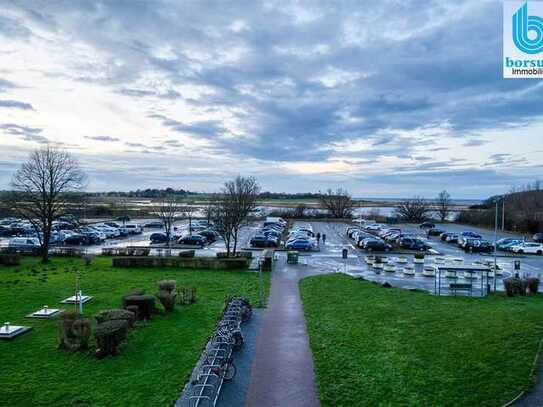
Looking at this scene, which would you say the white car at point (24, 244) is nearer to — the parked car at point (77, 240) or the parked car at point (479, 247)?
the parked car at point (77, 240)

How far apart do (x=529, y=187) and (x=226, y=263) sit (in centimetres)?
8459

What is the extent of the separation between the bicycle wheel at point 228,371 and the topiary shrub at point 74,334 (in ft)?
17.0

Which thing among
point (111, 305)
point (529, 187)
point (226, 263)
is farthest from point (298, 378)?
point (529, 187)

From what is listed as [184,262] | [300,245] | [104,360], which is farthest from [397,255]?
[104,360]

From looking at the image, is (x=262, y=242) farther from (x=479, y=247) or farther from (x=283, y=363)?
(x=283, y=363)

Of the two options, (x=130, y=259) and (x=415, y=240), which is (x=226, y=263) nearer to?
(x=130, y=259)

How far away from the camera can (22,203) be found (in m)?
34.4

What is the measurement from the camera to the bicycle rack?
9172 mm

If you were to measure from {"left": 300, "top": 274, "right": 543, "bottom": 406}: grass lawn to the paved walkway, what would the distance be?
365mm

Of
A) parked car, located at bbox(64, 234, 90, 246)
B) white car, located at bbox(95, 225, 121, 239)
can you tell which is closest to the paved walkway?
parked car, located at bbox(64, 234, 90, 246)

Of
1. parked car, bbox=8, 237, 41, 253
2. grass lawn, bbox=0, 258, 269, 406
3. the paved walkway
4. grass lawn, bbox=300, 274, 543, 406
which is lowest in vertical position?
grass lawn, bbox=0, 258, 269, 406

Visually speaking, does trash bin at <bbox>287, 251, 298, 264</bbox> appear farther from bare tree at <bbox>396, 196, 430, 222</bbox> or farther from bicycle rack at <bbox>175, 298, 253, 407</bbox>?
bare tree at <bbox>396, 196, 430, 222</bbox>

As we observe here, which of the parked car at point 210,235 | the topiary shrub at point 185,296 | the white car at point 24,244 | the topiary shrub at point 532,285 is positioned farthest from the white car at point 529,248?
the white car at point 24,244

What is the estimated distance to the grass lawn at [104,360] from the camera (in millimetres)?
9656
